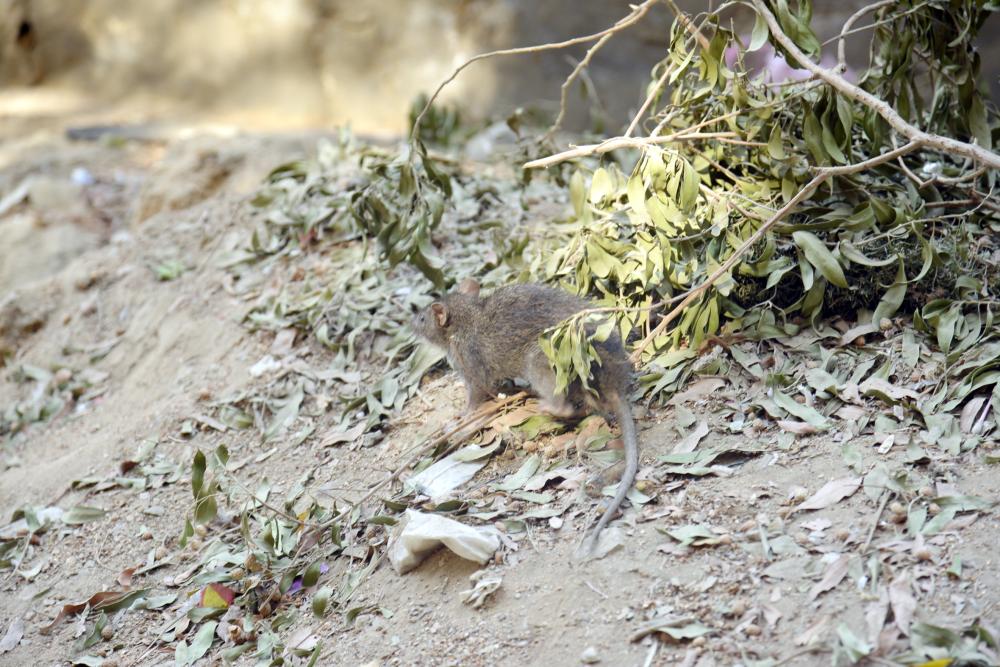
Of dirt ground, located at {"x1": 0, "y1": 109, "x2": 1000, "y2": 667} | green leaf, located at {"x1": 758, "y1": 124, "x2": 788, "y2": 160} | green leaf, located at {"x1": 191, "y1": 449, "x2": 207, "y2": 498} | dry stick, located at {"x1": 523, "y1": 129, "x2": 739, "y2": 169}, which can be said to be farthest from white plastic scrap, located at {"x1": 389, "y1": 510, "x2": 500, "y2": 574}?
green leaf, located at {"x1": 758, "y1": 124, "x2": 788, "y2": 160}

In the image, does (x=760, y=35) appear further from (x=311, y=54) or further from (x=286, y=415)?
(x=311, y=54)

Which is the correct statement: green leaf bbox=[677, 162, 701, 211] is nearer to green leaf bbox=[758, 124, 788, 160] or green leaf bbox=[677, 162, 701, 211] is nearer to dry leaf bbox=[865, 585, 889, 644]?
green leaf bbox=[758, 124, 788, 160]

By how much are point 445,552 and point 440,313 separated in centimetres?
139

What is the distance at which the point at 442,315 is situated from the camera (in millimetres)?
4855

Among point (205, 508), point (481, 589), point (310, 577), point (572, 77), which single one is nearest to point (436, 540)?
point (481, 589)

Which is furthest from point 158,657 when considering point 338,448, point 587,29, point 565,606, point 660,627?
point 587,29

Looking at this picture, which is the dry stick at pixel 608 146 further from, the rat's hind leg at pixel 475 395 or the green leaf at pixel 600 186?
the rat's hind leg at pixel 475 395

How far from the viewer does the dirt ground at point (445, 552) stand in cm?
313

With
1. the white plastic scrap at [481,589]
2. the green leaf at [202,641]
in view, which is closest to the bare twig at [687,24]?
the white plastic scrap at [481,589]

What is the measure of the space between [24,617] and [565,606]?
2569 millimetres

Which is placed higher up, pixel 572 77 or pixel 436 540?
pixel 572 77

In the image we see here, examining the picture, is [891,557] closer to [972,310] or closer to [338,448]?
[972,310]

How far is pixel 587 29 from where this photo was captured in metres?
9.93

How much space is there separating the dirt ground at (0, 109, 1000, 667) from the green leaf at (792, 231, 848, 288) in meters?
0.43
